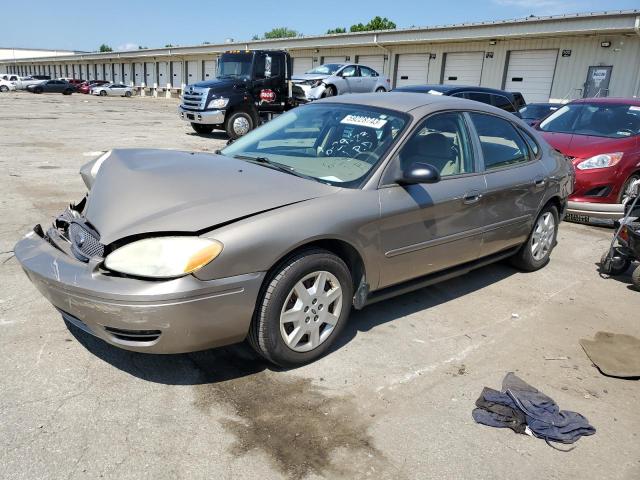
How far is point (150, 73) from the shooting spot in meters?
55.3

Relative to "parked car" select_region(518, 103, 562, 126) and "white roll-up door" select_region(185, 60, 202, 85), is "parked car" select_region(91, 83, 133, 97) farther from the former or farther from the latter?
"parked car" select_region(518, 103, 562, 126)

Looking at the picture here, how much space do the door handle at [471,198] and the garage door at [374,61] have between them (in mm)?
27243

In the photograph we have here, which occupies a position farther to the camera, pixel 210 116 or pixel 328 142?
pixel 210 116

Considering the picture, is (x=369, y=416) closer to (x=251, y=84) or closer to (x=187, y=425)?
(x=187, y=425)

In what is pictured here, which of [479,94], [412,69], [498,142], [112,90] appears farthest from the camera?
[112,90]

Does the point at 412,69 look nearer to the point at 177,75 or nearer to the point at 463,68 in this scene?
the point at 463,68

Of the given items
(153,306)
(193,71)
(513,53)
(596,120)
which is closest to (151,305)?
(153,306)

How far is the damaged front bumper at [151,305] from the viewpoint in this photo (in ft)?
8.63

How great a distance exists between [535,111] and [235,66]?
8344 mm

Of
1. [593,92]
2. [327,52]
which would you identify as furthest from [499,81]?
[327,52]

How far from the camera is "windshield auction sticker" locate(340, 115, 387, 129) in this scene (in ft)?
12.6

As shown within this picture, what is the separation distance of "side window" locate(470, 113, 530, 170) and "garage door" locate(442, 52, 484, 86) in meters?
21.7

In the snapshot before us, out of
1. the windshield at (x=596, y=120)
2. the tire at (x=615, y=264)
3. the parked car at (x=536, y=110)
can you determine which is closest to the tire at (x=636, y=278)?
the tire at (x=615, y=264)

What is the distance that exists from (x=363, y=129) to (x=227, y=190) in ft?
4.11
